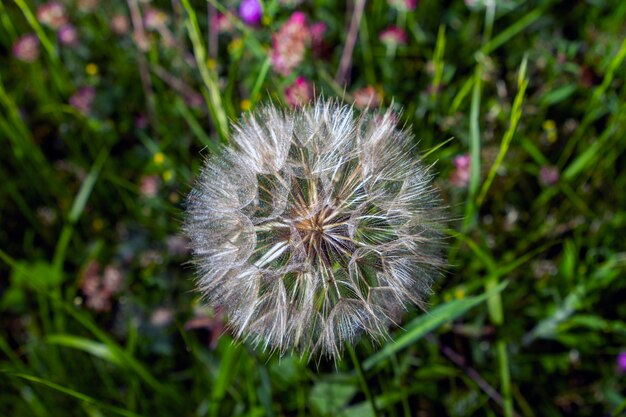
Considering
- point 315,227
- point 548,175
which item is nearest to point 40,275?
point 315,227

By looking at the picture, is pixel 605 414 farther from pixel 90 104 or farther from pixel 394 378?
pixel 90 104

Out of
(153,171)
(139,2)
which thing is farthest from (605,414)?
(139,2)

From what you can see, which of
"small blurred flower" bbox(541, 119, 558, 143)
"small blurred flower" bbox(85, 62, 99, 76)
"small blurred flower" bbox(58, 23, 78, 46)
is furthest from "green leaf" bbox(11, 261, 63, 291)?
"small blurred flower" bbox(541, 119, 558, 143)

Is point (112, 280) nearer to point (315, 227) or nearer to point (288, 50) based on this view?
point (288, 50)

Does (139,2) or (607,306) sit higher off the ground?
(139,2)

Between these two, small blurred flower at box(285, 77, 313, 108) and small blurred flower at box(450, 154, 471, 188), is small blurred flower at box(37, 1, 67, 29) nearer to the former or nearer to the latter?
small blurred flower at box(285, 77, 313, 108)

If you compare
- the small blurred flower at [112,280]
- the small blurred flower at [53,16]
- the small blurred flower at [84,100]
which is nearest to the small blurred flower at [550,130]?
the small blurred flower at [112,280]
